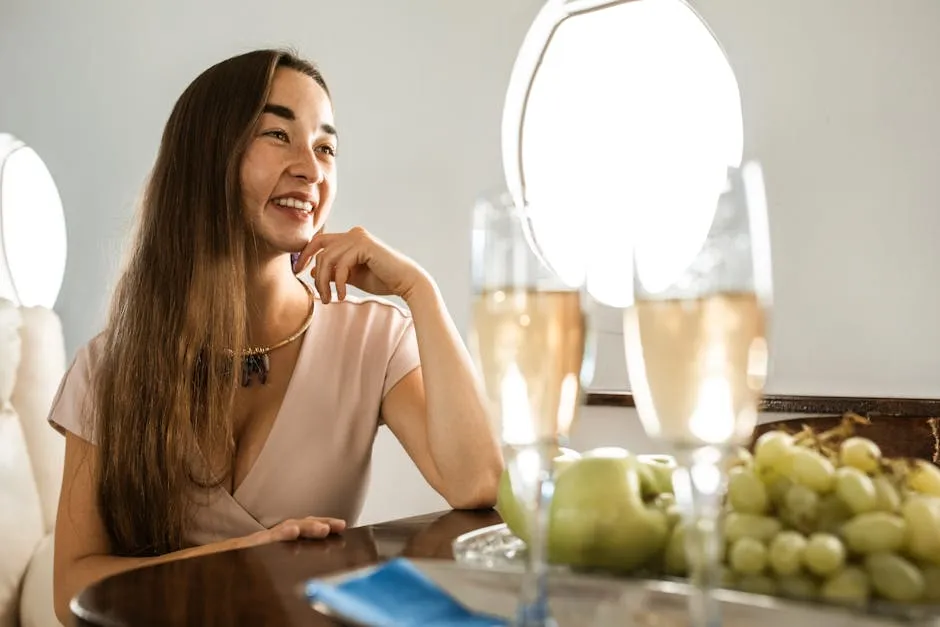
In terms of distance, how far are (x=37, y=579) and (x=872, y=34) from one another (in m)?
1.95

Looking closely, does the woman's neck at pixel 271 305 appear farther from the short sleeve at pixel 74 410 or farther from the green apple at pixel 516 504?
the green apple at pixel 516 504

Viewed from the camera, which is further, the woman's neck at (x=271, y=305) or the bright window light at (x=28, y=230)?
the bright window light at (x=28, y=230)

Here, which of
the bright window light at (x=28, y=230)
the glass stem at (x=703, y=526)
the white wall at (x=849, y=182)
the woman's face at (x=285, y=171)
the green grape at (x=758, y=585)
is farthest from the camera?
the bright window light at (x=28, y=230)

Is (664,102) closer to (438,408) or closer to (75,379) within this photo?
(438,408)

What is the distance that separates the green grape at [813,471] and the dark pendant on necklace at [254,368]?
1.06 metres

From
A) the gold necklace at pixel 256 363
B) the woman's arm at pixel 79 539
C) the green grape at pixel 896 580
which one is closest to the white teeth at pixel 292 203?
the gold necklace at pixel 256 363

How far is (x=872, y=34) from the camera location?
2006mm

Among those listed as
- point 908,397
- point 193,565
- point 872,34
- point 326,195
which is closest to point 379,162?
point 326,195

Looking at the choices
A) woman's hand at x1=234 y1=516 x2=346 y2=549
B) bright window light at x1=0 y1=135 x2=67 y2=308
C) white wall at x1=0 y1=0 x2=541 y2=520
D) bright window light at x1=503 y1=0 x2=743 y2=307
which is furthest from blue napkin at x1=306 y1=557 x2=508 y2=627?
bright window light at x1=0 y1=135 x2=67 y2=308

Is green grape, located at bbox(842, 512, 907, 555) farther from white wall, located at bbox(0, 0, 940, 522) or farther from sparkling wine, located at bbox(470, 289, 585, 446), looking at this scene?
white wall, located at bbox(0, 0, 940, 522)

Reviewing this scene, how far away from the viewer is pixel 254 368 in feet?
5.04

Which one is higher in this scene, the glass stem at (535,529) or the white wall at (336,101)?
the white wall at (336,101)

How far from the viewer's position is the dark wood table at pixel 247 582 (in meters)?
0.65

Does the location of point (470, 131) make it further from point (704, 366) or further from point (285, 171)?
point (704, 366)
